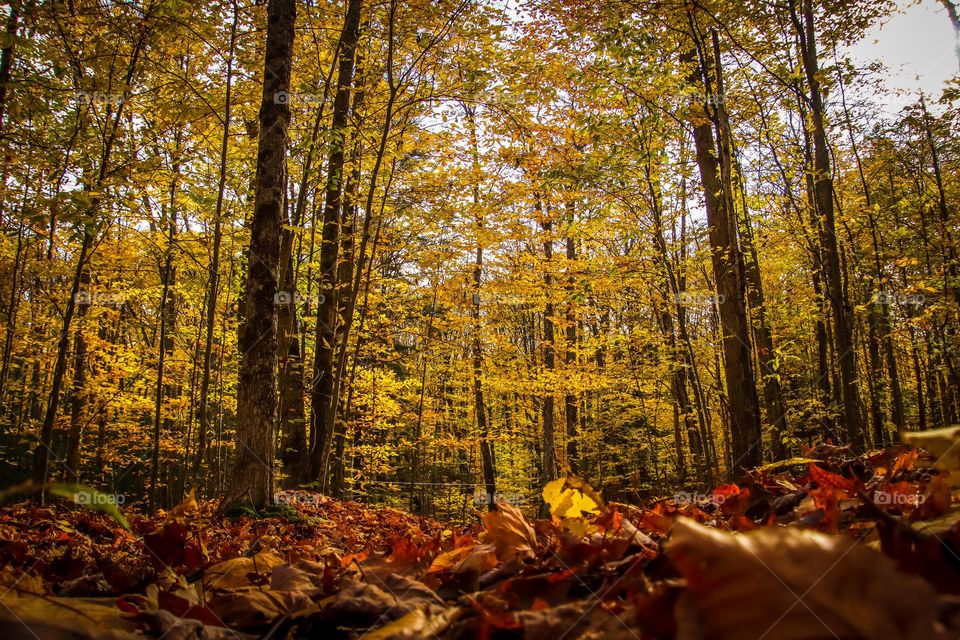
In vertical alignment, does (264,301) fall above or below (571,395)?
above

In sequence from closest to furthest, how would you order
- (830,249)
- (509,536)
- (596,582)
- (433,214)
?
1. (596,582)
2. (509,536)
3. (830,249)
4. (433,214)

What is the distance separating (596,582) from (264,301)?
4450 millimetres

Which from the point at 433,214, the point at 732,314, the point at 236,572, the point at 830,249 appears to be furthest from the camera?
the point at 433,214

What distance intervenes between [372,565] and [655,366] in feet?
49.1

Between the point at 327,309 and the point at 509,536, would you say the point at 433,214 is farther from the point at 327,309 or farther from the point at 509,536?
the point at 509,536

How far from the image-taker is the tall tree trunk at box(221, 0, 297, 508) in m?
4.68

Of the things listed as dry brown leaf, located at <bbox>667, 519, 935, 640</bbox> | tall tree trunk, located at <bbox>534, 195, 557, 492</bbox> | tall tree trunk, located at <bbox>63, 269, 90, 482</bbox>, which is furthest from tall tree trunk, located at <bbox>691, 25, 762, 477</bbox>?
tall tree trunk, located at <bbox>63, 269, 90, 482</bbox>

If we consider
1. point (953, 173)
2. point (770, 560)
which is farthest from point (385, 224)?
point (953, 173)

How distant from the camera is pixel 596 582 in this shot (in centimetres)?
96

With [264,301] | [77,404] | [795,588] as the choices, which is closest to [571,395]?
[264,301]

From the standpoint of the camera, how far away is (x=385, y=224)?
11.8m

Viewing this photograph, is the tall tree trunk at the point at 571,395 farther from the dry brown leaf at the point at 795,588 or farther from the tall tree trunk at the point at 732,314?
the dry brown leaf at the point at 795,588

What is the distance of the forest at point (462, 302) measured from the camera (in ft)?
2.97

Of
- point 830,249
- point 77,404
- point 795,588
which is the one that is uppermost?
point 830,249
